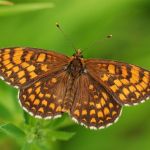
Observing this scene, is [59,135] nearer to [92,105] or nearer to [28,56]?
[92,105]

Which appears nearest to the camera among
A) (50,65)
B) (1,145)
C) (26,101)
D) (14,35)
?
(26,101)

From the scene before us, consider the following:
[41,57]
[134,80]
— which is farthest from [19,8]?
[134,80]

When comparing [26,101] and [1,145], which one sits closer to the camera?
[26,101]

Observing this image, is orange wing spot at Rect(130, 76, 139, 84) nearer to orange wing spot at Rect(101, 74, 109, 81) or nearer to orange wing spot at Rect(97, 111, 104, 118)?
orange wing spot at Rect(101, 74, 109, 81)

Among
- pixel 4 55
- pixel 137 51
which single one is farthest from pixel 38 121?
pixel 137 51

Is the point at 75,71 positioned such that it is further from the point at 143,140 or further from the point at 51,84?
the point at 143,140
